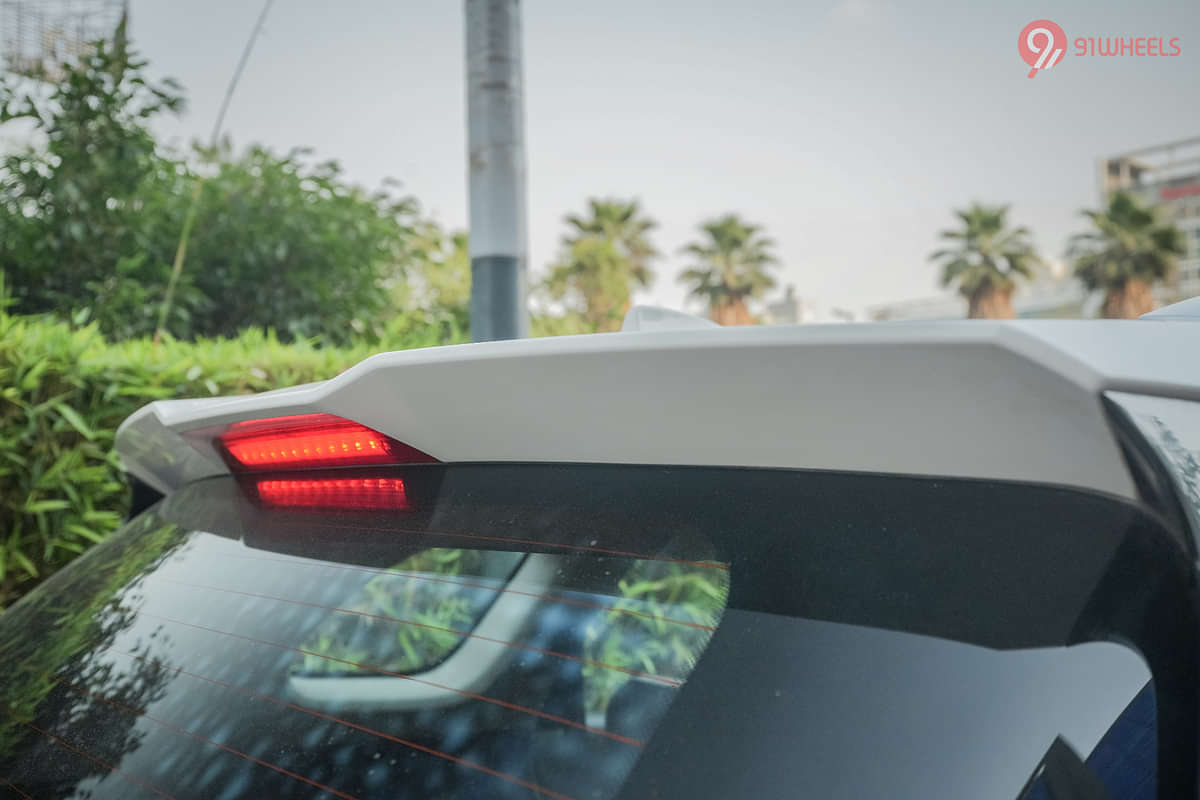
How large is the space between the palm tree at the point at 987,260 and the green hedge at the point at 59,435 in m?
49.6

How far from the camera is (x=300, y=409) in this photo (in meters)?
1.22

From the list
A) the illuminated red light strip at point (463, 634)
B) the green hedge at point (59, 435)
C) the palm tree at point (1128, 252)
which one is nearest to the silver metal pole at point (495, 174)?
the green hedge at point (59, 435)

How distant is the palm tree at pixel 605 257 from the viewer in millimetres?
42625

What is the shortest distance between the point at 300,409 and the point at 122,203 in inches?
248

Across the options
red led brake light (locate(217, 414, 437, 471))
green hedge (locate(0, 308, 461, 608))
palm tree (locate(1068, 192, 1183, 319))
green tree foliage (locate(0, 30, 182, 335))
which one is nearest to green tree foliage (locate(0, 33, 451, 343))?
green tree foliage (locate(0, 30, 182, 335))

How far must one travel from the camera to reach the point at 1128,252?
1822 inches

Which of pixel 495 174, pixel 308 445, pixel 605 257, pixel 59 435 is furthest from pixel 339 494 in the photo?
pixel 605 257

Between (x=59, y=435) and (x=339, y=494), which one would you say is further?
(x=59, y=435)


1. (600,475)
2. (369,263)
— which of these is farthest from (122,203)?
(600,475)

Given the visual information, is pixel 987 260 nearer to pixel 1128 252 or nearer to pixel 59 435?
pixel 1128 252

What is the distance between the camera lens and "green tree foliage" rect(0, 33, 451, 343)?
6.31m

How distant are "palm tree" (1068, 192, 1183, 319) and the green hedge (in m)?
49.0

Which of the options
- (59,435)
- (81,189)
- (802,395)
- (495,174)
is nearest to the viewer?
(802,395)

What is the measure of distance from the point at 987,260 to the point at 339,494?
52.9 metres
